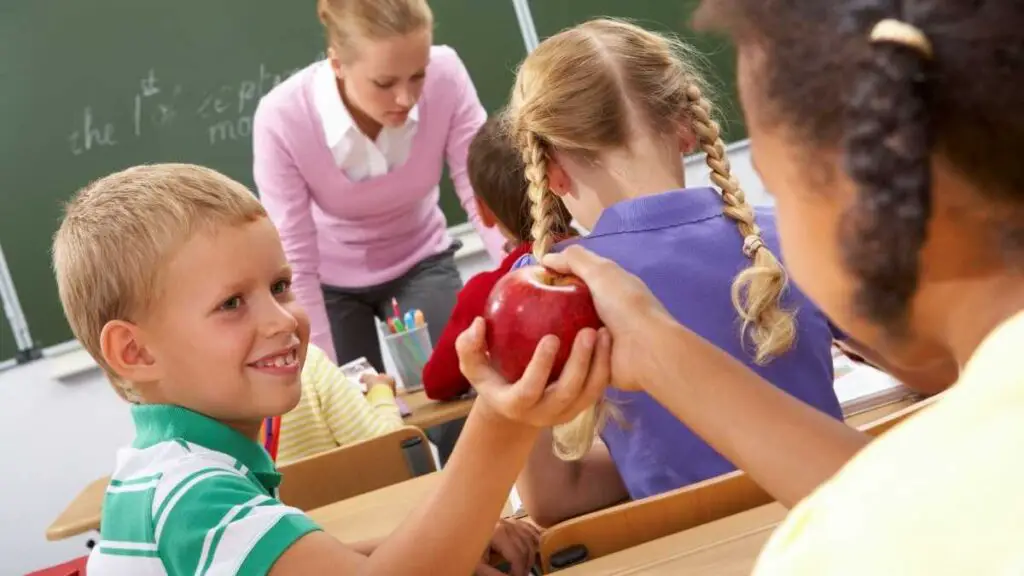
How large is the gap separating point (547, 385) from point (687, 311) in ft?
1.81

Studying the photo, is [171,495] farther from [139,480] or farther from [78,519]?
[78,519]

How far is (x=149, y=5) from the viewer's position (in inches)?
178

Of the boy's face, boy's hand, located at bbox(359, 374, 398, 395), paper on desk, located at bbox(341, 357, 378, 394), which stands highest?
the boy's face

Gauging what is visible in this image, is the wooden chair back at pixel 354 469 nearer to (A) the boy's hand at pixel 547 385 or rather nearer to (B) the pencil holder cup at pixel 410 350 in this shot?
(B) the pencil holder cup at pixel 410 350

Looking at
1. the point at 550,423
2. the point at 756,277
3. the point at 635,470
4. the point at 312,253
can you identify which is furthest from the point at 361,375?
the point at 550,423

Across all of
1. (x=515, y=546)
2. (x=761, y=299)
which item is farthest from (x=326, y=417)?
(x=761, y=299)

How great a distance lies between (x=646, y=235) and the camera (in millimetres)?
1749

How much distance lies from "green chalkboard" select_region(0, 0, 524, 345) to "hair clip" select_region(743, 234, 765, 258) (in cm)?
320

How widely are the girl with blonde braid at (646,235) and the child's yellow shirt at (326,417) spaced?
0.90 m

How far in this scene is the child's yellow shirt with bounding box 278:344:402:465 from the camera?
8.91 feet

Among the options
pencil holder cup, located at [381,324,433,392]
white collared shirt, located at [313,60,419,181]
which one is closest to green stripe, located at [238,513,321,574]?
pencil holder cup, located at [381,324,433,392]

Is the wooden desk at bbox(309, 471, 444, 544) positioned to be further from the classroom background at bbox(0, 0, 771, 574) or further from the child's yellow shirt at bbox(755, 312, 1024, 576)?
the classroom background at bbox(0, 0, 771, 574)

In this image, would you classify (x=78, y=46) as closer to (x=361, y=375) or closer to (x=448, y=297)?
(x=448, y=297)

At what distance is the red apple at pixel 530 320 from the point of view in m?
1.22
